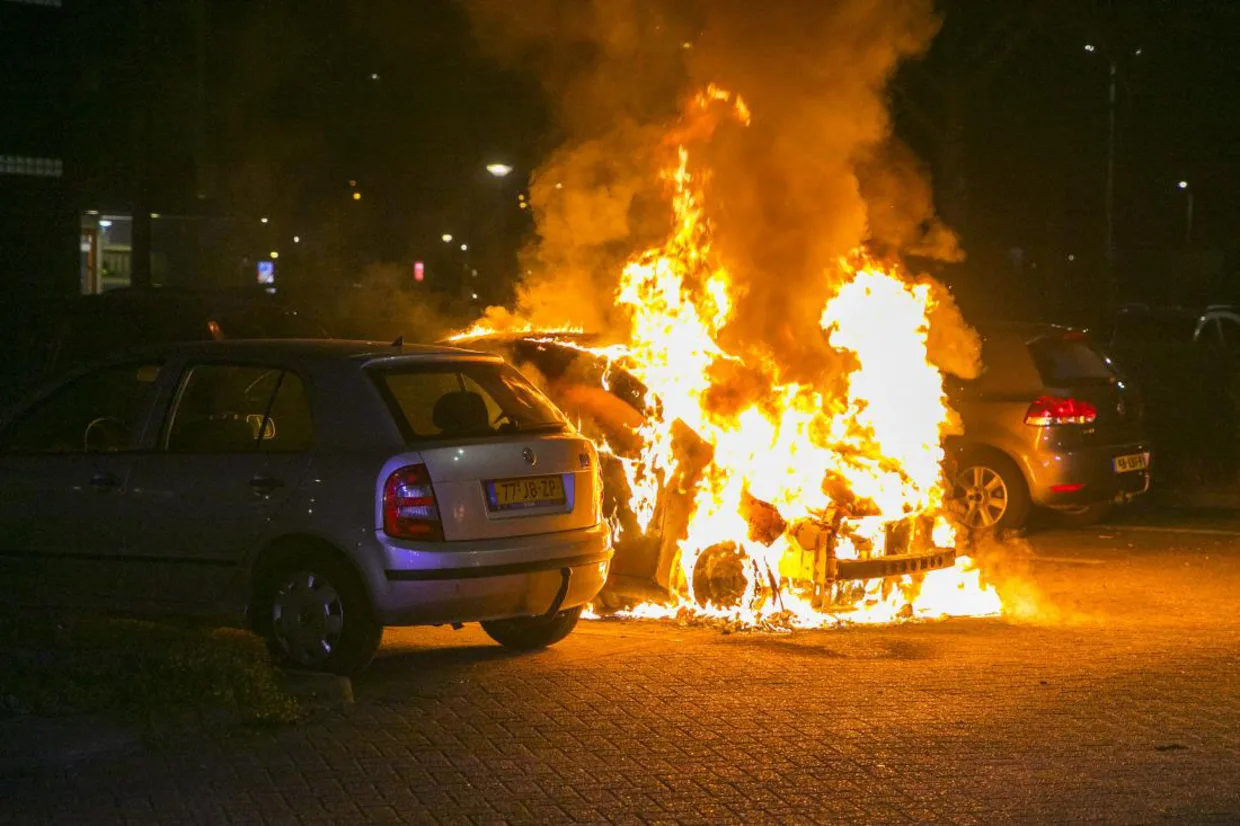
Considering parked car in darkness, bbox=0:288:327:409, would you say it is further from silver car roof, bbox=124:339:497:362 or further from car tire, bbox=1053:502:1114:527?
car tire, bbox=1053:502:1114:527

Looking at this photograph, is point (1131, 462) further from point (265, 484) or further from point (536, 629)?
point (265, 484)

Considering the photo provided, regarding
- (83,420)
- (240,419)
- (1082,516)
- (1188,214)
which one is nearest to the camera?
(240,419)

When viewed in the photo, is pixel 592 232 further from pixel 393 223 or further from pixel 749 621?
pixel 393 223

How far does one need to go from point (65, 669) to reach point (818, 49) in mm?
6895

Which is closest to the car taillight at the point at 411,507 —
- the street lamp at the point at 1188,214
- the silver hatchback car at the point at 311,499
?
the silver hatchback car at the point at 311,499

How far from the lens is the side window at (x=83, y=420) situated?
28.0 feet

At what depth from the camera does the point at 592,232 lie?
1412 cm

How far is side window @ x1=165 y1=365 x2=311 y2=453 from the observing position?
823 centimetres

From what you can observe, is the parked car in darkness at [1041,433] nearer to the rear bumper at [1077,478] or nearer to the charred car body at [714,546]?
the rear bumper at [1077,478]

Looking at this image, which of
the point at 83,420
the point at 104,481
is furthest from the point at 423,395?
the point at 83,420

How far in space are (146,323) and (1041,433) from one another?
8726 millimetres

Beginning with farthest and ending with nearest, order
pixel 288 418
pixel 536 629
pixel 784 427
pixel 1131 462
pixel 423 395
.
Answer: pixel 1131 462
pixel 784 427
pixel 423 395
pixel 536 629
pixel 288 418

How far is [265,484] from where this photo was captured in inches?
315

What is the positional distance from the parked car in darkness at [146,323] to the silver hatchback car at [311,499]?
17.6 ft
